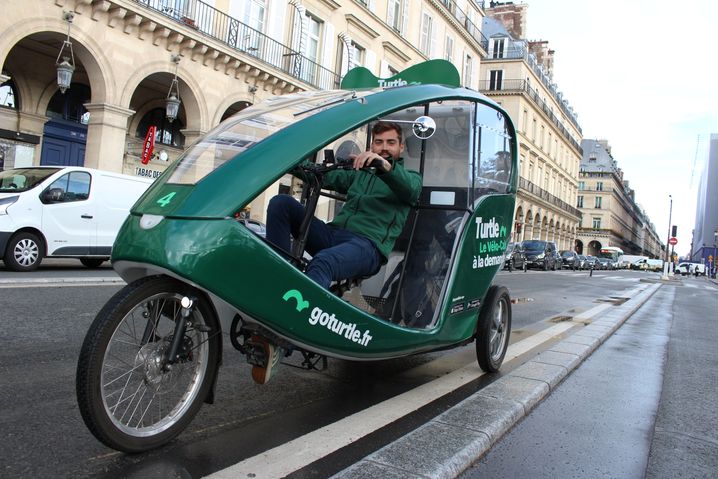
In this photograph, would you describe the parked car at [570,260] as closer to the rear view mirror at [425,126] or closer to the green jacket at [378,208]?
the green jacket at [378,208]

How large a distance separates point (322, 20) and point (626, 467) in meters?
22.3

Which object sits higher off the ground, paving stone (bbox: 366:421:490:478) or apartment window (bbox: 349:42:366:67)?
apartment window (bbox: 349:42:366:67)

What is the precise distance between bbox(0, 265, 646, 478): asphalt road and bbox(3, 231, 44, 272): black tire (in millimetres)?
4147

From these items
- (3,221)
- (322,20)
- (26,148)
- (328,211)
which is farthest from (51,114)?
(328,211)

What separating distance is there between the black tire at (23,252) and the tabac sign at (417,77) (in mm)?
7567

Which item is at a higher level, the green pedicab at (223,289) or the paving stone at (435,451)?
the green pedicab at (223,289)

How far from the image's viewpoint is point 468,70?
3769cm

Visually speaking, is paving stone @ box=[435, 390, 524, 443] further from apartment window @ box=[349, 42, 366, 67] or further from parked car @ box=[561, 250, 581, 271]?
parked car @ box=[561, 250, 581, 271]

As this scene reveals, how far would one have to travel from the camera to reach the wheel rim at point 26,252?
9484 millimetres

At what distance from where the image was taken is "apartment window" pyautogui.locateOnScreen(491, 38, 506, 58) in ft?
172

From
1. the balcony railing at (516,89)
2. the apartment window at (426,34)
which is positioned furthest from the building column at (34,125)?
the balcony railing at (516,89)

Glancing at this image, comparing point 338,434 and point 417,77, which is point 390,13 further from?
point 338,434

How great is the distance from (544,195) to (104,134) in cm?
4950

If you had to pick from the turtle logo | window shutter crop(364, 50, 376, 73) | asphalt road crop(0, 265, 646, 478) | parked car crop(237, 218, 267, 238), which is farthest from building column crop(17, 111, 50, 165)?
the turtle logo
